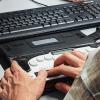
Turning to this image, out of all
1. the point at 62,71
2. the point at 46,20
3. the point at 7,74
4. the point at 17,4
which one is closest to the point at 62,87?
the point at 62,71

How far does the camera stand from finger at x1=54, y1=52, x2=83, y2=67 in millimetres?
799

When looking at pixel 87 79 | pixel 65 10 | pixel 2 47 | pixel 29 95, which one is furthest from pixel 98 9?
pixel 87 79

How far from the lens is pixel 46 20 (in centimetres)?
103

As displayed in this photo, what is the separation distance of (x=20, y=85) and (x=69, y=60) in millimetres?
146

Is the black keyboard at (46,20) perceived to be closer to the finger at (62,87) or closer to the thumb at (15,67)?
the thumb at (15,67)

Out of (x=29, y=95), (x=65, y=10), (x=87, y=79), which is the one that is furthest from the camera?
(x=65, y=10)

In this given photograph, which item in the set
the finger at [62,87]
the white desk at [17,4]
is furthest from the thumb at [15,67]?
the white desk at [17,4]

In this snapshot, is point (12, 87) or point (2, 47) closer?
point (12, 87)

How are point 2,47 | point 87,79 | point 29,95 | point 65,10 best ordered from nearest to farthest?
point 87,79
point 29,95
point 2,47
point 65,10

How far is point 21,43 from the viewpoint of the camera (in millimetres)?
938

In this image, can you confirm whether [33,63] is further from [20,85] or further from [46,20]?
[46,20]

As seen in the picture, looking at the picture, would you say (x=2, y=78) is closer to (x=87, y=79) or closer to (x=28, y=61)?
(x=28, y=61)

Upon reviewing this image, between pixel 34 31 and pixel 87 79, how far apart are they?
48 cm

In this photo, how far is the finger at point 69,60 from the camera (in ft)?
2.62
